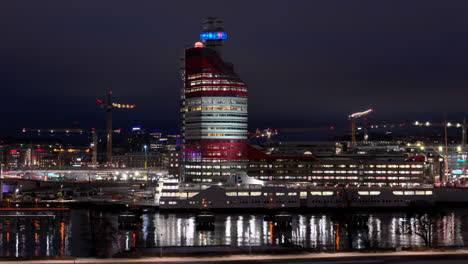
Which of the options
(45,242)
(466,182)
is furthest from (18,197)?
(466,182)

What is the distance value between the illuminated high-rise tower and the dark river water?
23055 mm

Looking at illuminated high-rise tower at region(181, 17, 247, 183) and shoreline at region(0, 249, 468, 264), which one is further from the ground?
illuminated high-rise tower at region(181, 17, 247, 183)

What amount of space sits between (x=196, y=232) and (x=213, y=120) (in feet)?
120

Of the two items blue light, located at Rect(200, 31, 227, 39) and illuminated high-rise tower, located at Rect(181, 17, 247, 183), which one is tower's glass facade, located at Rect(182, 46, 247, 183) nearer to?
illuminated high-rise tower, located at Rect(181, 17, 247, 183)

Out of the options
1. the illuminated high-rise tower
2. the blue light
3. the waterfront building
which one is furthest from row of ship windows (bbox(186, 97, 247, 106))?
the blue light

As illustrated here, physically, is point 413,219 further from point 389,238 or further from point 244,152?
point 244,152

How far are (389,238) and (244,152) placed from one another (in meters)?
42.3

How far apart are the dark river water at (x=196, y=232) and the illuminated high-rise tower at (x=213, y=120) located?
23.1m

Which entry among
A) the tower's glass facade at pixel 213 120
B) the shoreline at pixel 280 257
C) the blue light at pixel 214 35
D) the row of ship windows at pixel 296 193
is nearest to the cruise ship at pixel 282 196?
the row of ship windows at pixel 296 193

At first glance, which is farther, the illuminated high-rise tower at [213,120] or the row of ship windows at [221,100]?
the illuminated high-rise tower at [213,120]

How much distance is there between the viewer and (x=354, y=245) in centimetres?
4606

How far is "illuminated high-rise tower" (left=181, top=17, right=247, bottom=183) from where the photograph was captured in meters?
87.9

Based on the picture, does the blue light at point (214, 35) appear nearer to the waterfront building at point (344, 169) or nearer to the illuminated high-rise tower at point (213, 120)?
the illuminated high-rise tower at point (213, 120)

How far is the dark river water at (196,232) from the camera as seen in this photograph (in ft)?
151
